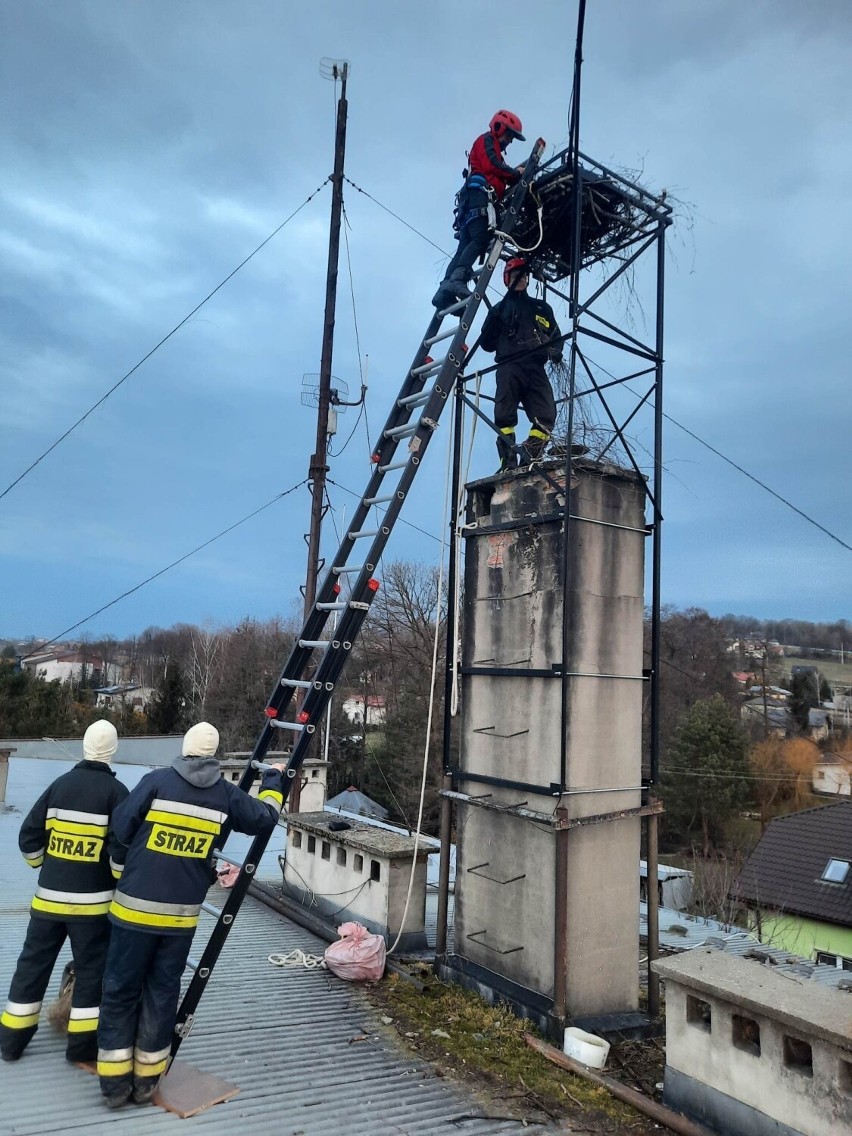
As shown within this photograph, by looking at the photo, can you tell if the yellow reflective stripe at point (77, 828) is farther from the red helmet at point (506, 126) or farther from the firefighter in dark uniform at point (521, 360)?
the red helmet at point (506, 126)

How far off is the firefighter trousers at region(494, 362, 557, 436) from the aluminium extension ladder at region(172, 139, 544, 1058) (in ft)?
2.34

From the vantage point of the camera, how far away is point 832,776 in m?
41.5

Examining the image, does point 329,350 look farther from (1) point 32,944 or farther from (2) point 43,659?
(2) point 43,659

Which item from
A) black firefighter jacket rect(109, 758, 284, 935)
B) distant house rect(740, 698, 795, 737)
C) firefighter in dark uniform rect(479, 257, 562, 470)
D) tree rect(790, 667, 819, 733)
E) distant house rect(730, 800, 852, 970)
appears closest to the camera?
black firefighter jacket rect(109, 758, 284, 935)

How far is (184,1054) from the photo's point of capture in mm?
4621

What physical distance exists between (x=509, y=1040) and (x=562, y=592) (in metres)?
3.05

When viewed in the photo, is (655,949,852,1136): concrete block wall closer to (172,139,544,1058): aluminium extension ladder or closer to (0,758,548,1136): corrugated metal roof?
(0,758,548,1136): corrugated metal roof

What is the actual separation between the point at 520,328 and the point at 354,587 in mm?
3240

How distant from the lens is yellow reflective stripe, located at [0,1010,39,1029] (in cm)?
422

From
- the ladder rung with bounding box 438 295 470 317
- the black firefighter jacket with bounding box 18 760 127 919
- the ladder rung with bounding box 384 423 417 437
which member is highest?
the ladder rung with bounding box 438 295 470 317

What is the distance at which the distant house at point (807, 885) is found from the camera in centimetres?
1917

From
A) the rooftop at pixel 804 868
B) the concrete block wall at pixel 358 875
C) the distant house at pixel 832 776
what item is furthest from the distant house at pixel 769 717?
the concrete block wall at pixel 358 875

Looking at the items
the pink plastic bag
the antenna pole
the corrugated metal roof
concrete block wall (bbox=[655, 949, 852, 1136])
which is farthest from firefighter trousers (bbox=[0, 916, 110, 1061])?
the antenna pole

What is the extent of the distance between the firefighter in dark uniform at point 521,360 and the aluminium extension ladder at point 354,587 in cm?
57
